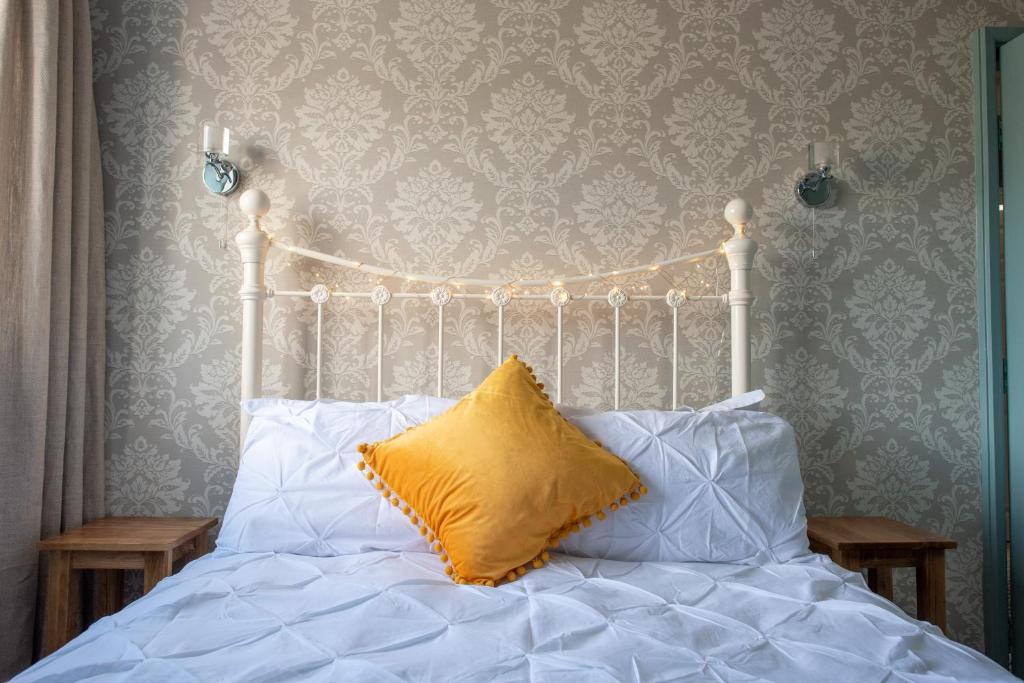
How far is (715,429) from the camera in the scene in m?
1.62

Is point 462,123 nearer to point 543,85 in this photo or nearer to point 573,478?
point 543,85

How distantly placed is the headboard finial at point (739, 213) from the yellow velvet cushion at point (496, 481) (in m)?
0.81

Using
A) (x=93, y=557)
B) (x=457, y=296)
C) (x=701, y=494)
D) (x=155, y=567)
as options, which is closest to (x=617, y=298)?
(x=457, y=296)

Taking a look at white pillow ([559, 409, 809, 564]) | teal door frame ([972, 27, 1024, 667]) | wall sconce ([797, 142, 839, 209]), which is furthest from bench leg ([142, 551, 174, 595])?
teal door frame ([972, 27, 1024, 667])

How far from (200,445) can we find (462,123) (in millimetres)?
1264

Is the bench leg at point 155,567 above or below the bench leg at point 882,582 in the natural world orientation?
above

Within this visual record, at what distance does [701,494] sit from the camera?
5.00 feet

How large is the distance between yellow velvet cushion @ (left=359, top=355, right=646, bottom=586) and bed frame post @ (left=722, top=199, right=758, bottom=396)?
611mm

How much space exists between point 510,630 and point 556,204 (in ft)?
4.37

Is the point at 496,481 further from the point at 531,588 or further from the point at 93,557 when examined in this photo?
the point at 93,557

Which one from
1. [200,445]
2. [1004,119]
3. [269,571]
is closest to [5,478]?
[200,445]

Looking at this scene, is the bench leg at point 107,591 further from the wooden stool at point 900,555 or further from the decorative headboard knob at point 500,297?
the wooden stool at point 900,555

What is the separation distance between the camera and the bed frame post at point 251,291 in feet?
6.18

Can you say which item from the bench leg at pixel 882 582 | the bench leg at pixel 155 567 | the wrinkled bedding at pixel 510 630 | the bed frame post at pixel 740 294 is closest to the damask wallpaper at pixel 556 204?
the bed frame post at pixel 740 294
